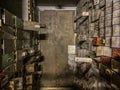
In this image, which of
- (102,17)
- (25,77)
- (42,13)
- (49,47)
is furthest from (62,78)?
(102,17)

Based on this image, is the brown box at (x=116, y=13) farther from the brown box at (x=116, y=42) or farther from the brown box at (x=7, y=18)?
the brown box at (x=7, y=18)

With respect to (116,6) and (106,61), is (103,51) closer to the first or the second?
(106,61)

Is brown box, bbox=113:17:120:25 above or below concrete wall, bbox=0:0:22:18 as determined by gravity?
below

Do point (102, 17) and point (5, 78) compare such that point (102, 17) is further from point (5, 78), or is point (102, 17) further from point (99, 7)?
point (5, 78)

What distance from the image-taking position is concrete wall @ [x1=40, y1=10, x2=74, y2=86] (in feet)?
17.3

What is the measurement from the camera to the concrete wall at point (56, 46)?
5262 millimetres

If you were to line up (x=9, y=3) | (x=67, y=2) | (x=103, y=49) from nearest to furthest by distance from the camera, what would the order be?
1. (x=103, y=49)
2. (x=9, y=3)
3. (x=67, y=2)

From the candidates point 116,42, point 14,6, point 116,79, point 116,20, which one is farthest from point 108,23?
point 14,6

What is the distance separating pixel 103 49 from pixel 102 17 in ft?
1.54

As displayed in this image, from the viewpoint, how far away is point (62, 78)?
528cm

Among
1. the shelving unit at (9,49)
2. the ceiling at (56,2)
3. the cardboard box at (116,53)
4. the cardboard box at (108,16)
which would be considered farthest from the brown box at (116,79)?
the ceiling at (56,2)

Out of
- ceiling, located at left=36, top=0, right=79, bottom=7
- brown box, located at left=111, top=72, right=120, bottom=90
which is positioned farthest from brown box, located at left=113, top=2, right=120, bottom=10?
ceiling, located at left=36, top=0, right=79, bottom=7

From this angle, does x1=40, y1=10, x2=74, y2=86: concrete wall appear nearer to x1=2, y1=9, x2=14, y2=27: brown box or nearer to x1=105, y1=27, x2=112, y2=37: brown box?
x1=105, y1=27, x2=112, y2=37: brown box

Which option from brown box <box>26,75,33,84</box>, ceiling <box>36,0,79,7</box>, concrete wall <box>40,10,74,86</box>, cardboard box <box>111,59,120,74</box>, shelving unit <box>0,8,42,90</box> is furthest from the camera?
concrete wall <box>40,10,74,86</box>
